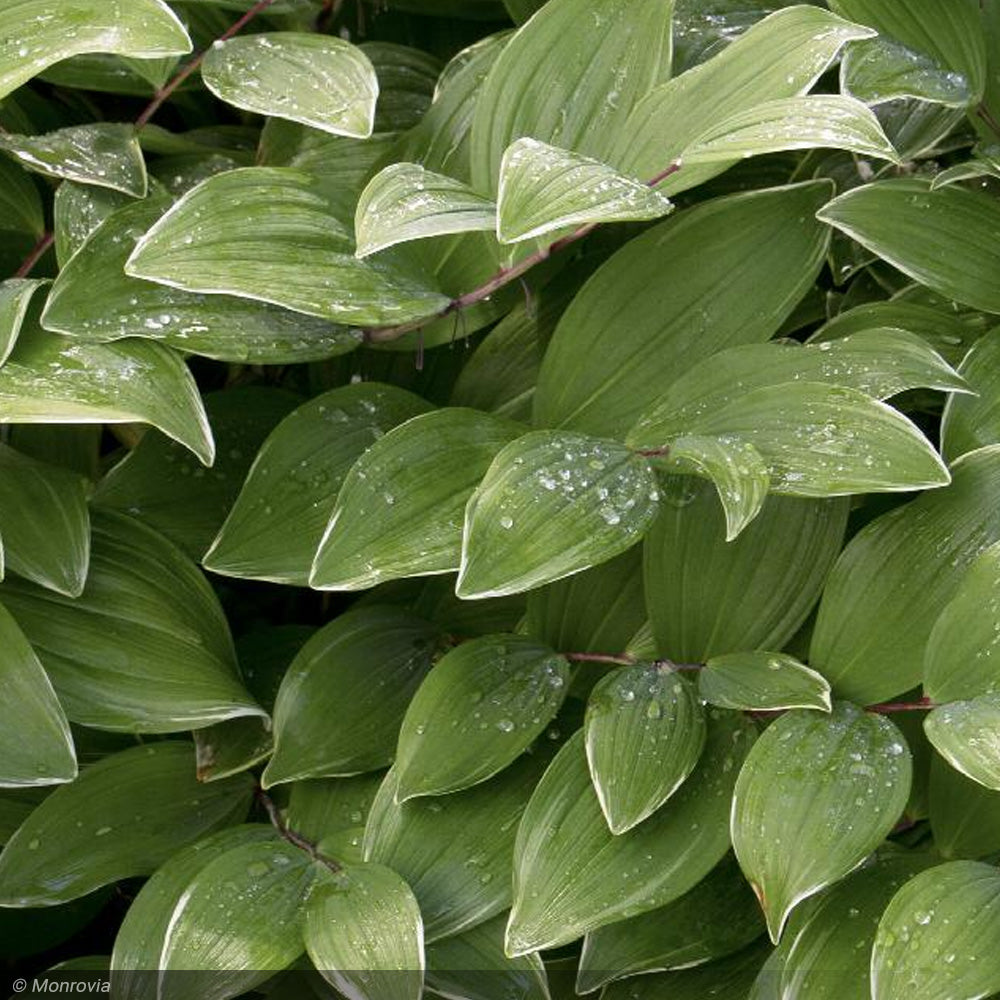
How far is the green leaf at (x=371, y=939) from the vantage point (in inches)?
37.2

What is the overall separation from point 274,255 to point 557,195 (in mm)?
228

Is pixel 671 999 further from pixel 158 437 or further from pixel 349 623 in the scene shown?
pixel 158 437

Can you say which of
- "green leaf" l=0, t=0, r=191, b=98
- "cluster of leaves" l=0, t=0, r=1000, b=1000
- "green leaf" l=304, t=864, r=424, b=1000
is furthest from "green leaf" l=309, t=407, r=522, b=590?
"green leaf" l=0, t=0, r=191, b=98

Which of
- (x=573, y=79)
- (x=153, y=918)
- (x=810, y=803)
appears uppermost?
(x=573, y=79)

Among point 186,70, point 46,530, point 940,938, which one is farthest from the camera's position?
point 186,70

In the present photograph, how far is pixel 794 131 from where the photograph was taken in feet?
2.95

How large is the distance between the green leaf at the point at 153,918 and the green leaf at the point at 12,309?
0.39 m

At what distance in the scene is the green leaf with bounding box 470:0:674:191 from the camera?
3.62ft

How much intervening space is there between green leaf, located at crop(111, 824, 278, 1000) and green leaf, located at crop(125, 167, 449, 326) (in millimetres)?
405

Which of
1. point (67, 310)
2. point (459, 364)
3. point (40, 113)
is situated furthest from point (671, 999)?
point (40, 113)

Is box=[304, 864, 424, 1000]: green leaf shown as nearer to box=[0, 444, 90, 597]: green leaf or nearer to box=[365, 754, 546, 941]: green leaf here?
box=[365, 754, 546, 941]: green leaf

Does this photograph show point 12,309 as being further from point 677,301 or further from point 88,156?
point 677,301

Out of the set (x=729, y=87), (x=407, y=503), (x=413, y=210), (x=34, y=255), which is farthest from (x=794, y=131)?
(x=34, y=255)

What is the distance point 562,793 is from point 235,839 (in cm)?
27
